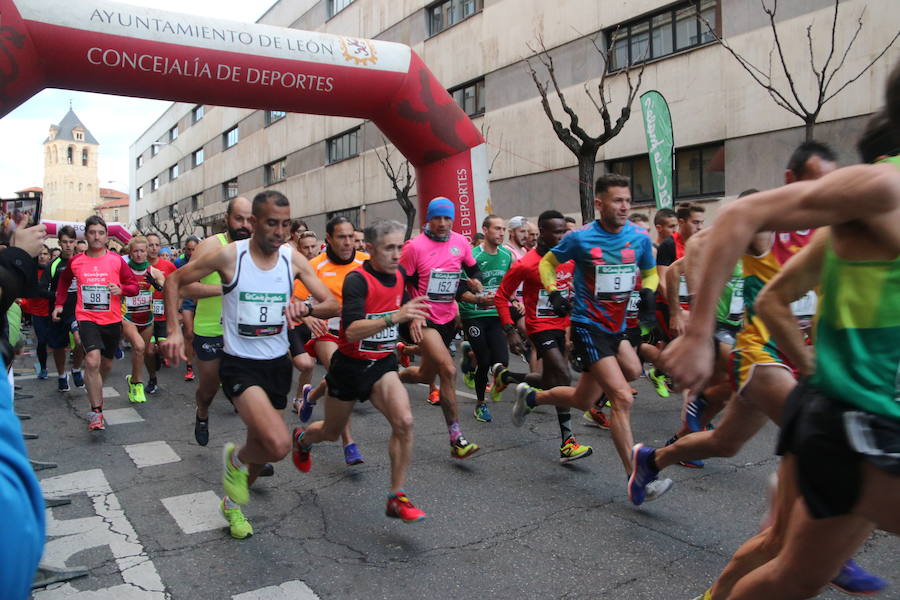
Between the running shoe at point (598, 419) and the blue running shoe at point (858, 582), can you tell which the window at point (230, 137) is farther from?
the blue running shoe at point (858, 582)

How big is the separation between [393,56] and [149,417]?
7.10m

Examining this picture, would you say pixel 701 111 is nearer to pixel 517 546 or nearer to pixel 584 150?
pixel 584 150

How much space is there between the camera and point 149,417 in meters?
7.54

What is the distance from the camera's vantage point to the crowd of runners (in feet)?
5.79

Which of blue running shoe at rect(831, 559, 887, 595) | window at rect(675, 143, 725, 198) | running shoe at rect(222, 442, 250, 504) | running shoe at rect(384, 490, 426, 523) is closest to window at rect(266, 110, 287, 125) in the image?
window at rect(675, 143, 725, 198)

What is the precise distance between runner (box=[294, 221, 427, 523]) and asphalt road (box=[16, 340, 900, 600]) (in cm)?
49

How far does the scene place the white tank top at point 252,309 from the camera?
428cm

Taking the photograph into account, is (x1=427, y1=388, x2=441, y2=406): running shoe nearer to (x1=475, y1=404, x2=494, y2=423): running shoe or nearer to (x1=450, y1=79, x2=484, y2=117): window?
(x1=475, y1=404, x2=494, y2=423): running shoe

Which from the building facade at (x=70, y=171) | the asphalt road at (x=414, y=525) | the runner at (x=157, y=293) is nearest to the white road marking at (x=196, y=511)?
the asphalt road at (x=414, y=525)

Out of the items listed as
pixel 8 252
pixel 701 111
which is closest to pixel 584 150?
pixel 701 111

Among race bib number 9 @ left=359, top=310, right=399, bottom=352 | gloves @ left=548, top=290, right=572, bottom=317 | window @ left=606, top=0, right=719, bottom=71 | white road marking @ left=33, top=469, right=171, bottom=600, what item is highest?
window @ left=606, top=0, right=719, bottom=71

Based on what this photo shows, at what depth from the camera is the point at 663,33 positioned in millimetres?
15906

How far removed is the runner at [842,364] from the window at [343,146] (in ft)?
92.5

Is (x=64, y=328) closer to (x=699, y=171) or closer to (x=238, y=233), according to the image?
(x=238, y=233)
